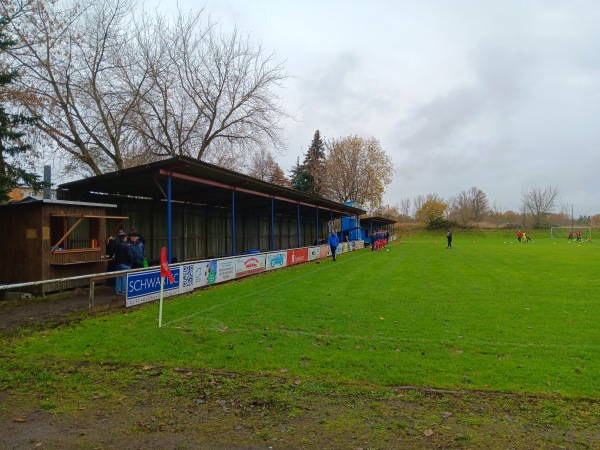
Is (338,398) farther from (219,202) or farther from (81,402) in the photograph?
(219,202)

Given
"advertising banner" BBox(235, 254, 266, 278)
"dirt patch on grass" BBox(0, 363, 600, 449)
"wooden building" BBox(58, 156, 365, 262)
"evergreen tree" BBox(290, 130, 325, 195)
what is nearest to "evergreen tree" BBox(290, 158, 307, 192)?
"evergreen tree" BBox(290, 130, 325, 195)

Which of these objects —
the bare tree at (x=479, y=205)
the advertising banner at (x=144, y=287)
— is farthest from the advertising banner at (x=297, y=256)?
the bare tree at (x=479, y=205)

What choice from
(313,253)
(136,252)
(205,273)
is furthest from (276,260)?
(136,252)

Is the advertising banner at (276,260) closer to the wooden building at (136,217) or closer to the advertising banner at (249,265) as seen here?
the advertising banner at (249,265)

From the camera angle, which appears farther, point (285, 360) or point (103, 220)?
point (103, 220)

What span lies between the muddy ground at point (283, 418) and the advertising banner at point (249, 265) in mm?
11283

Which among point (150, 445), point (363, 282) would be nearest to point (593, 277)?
point (363, 282)

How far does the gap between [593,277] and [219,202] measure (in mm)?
18355

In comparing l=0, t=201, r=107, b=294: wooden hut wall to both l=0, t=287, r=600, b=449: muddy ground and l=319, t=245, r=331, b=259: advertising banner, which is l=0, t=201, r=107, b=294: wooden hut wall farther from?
l=319, t=245, r=331, b=259: advertising banner

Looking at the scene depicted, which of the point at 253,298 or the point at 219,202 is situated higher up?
the point at 219,202

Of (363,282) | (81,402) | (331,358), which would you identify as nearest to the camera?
(81,402)

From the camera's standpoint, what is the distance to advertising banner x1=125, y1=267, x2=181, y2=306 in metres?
10.6

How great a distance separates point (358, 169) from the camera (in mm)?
60281

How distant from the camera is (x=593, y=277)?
1650 cm
